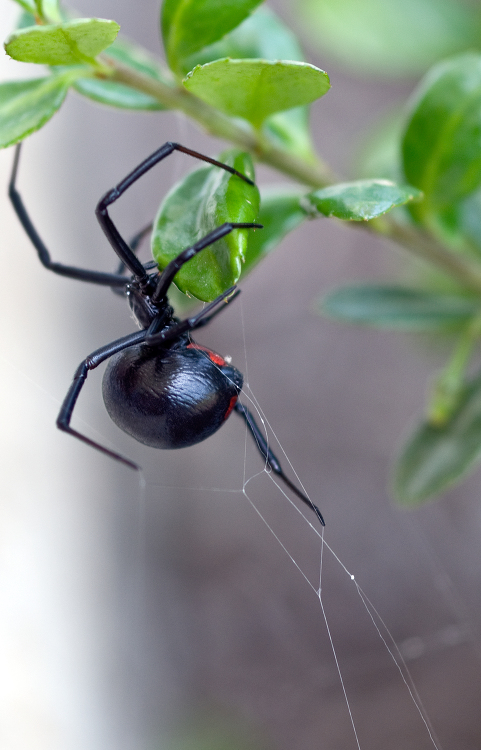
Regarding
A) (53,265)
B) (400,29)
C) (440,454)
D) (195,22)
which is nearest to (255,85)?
(195,22)

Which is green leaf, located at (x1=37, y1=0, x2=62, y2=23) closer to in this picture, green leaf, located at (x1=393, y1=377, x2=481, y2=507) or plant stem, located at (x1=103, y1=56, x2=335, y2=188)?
plant stem, located at (x1=103, y1=56, x2=335, y2=188)

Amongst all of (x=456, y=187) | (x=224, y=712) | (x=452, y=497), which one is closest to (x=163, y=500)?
(x=224, y=712)

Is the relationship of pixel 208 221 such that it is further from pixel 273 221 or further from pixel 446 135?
pixel 446 135

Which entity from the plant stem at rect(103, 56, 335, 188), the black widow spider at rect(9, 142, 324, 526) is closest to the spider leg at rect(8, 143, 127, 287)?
the black widow spider at rect(9, 142, 324, 526)

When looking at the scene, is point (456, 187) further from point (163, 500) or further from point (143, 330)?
point (163, 500)

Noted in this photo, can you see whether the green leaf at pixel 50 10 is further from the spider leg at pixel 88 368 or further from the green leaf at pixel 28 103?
the spider leg at pixel 88 368

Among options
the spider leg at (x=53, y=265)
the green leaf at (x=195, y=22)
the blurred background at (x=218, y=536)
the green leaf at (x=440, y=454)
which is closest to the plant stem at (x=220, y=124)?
the green leaf at (x=195, y=22)

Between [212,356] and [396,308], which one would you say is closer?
[212,356]
